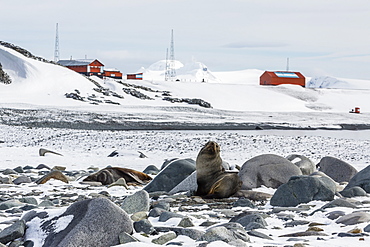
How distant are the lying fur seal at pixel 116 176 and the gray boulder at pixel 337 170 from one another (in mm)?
3970

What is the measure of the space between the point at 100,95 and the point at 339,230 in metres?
49.9

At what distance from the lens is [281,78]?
84.9 metres

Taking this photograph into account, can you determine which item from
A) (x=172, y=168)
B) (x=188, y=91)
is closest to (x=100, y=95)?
(x=188, y=91)

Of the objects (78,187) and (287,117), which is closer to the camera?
(78,187)

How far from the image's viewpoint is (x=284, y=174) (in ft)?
31.8

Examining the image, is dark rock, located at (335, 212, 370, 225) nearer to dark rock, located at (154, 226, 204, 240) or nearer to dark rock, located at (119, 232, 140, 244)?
dark rock, located at (154, 226, 204, 240)

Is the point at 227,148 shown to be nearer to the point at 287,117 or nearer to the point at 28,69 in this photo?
the point at 287,117

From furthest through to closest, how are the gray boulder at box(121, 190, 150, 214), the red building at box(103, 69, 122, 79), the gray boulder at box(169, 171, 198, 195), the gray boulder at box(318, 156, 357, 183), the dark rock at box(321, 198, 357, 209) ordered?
the red building at box(103, 69, 122, 79), the gray boulder at box(318, 156, 357, 183), the gray boulder at box(169, 171, 198, 195), the gray boulder at box(121, 190, 150, 214), the dark rock at box(321, 198, 357, 209)

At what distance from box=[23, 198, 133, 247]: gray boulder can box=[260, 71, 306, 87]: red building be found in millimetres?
80864

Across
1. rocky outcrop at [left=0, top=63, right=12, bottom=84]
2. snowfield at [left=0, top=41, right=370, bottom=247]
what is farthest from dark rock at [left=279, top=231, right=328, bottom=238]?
rocky outcrop at [left=0, top=63, right=12, bottom=84]

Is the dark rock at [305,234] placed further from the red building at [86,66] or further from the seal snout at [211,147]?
the red building at [86,66]

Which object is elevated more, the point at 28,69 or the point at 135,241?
the point at 28,69

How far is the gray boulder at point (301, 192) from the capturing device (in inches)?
304

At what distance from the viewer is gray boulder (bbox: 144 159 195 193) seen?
1000cm
